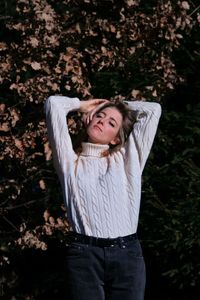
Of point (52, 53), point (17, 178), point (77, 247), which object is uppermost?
point (52, 53)

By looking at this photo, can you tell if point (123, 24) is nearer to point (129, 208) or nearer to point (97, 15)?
point (97, 15)

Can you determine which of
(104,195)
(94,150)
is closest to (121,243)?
(104,195)

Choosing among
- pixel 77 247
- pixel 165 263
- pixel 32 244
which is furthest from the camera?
pixel 165 263

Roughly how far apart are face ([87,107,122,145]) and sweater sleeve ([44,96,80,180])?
0.11 m

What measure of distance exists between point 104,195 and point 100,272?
0.32 metres

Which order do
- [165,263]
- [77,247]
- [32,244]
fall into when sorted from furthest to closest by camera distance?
[165,263] → [32,244] → [77,247]

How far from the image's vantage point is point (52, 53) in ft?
17.4

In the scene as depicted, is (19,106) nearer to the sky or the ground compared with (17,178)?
nearer to the sky

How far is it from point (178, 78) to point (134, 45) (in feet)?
1.23

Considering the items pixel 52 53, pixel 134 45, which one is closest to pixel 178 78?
pixel 134 45

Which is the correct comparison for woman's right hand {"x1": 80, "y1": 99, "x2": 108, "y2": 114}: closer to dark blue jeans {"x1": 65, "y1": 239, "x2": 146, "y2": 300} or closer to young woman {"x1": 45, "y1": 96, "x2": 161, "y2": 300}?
young woman {"x1": 45, "y1": 96, "x2": 161, "y2": 300}

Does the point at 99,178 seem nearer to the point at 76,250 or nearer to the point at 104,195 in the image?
the point at 104,195

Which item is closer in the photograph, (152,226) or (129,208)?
(129,208)

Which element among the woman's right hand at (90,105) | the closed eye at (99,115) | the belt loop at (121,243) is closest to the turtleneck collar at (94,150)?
the closed eye at (99,115)
